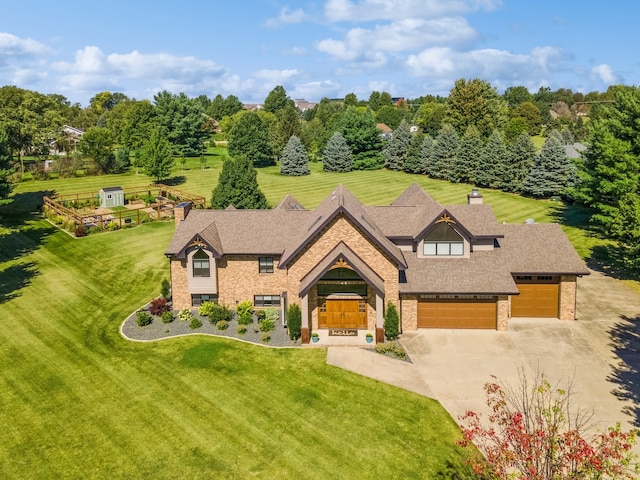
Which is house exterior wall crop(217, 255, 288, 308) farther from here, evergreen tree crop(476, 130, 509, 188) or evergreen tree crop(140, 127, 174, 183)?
evergreen tree crop(476, 130, 509, 188)

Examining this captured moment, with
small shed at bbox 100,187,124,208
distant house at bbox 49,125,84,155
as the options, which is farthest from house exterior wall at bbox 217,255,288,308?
distant house at bbox 49,125,84,155

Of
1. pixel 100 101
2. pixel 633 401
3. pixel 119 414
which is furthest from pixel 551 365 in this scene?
pixel 100 101

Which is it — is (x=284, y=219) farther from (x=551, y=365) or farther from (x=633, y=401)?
(x=633, y=401)

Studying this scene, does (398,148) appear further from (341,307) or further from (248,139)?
(341,307)

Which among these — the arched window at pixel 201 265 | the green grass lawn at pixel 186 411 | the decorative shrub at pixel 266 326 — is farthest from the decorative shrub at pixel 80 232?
the decorative shrub at pixel 266 326

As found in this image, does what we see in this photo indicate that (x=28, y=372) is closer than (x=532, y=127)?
Yes

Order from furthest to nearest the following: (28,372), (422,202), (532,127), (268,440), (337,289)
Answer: (532,127)
(422,202)
(337,289)
(28,372)
(268,440)
